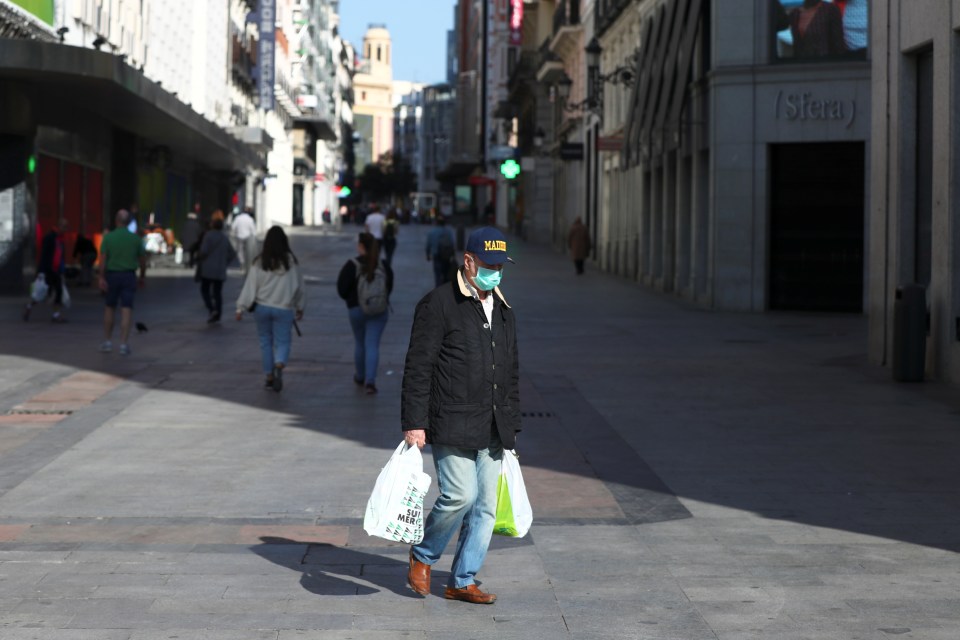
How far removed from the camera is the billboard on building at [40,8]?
2973 centimetres

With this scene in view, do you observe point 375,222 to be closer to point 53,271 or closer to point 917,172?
point 53,271

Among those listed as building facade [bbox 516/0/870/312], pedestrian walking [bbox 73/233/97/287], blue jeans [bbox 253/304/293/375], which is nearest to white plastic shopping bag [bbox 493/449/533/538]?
blue jeans [bbox 253/304/293/375]

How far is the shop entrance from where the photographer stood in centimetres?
2808

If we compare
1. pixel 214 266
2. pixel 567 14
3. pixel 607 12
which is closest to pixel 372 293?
pixel 214 266

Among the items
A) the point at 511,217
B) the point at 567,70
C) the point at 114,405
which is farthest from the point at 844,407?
the point at 511,217

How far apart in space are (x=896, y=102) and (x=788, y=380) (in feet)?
11.2

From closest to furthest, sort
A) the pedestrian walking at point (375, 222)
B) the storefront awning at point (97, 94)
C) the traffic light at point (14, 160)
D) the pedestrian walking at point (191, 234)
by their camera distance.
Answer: the storefront awning at point (97, 94)
the traffic light at point (14, 160)
the pedestrian walking at point (375, 222)
the pedestrian walking at point (191, 234)

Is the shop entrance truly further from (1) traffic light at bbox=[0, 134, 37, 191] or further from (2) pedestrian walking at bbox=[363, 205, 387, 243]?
(2) pedestrian walking at bbox=[363, 205, 387, 243]

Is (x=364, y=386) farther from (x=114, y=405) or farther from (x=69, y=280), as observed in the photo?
(x=69, y=280)

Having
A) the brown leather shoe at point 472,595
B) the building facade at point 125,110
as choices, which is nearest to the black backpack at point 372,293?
the brown leather shoe at point 472,595

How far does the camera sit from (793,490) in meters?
9.95

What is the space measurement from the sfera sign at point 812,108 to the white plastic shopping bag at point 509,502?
71.7 feet

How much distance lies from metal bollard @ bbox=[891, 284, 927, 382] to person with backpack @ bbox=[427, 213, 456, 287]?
14.2 m

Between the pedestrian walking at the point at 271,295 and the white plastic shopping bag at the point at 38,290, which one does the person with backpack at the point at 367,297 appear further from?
the white plastic shopping bag at the point at 38,290
